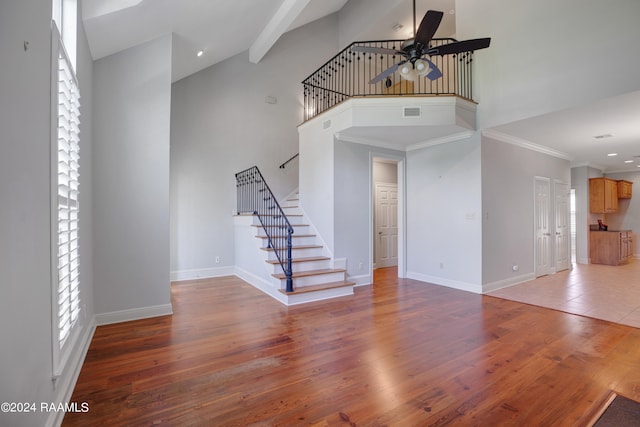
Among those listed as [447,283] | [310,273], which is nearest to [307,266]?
[310,273]

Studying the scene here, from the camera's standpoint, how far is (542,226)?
652cm

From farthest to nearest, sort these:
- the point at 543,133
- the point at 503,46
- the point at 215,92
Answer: the point at 215,92 < the point at 543,133 < the point at 503,46

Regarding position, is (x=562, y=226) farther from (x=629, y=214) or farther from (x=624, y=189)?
(x=629, y=214)

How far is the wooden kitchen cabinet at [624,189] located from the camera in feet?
28.3

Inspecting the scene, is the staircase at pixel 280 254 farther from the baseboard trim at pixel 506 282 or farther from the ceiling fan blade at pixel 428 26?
the ceiling fan blade at pixel 428 26

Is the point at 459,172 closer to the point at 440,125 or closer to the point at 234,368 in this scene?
the point at 440,125

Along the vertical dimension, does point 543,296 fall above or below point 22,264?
below

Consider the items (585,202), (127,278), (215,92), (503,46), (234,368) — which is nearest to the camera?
(234,368)

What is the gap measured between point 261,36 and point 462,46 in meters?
4.40

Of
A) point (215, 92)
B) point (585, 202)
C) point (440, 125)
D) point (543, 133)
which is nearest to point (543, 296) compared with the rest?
point (543, 133)

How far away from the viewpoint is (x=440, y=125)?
480cm

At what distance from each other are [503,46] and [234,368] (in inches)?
233

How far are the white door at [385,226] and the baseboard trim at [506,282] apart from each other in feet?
9.17

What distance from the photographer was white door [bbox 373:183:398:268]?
7.61 meters
